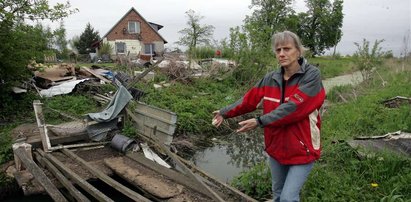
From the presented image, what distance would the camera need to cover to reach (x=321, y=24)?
47125mm

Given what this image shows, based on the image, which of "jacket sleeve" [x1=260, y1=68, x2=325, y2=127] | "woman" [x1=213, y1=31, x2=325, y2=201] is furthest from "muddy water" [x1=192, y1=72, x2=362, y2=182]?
"jacket sleeve" [x1=260, y1=68, x2=325, y2=127]

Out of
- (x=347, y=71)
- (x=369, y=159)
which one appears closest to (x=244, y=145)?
(x=369, y=159)

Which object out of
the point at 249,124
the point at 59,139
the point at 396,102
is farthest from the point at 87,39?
the point at 249,124

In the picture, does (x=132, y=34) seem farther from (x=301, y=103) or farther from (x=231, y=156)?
(x=301, y=103)

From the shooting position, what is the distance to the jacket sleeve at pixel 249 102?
9.27ft

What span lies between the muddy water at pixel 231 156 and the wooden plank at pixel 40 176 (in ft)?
9.84

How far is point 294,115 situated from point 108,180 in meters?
3.58

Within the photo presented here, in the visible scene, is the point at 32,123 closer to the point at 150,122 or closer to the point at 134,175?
the point at 150,122

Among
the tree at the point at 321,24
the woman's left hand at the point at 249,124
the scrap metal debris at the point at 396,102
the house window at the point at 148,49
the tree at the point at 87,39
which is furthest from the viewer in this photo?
the tree at the point at 321,24

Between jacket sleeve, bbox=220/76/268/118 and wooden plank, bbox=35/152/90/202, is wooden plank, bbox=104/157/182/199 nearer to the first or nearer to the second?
wooden plank, bbox=35/152/90/202

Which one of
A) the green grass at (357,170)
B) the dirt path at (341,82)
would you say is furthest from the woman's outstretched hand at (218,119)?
the dirt path at (341,82)

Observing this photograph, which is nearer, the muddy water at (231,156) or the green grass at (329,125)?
the green grass at (329,125)

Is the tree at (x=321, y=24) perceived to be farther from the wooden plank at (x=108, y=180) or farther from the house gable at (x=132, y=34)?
the wooden plank at (x=108, y=180)

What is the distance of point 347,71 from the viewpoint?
23.5m
